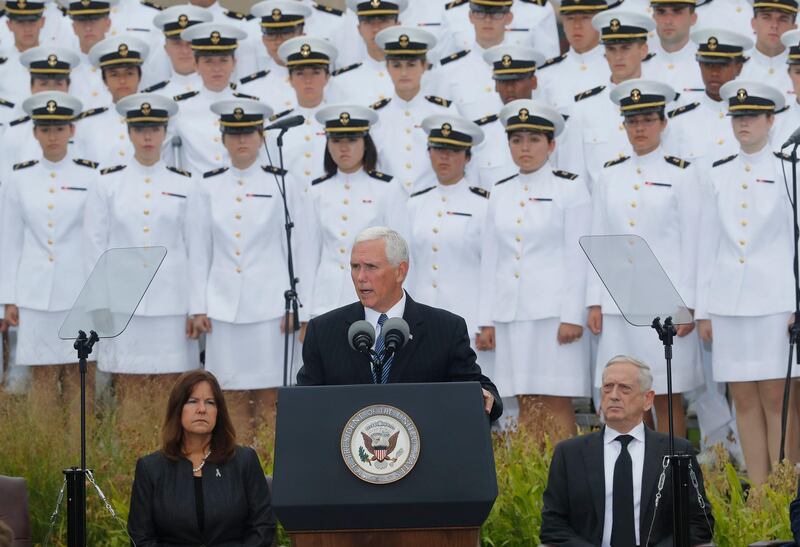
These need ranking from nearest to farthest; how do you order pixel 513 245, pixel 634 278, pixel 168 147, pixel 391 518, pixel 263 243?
pixel 391 518, pixel 634 278, pixel 513 245, pixel 263 243, pixel 168 147

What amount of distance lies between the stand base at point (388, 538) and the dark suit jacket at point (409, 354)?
78 centimetres

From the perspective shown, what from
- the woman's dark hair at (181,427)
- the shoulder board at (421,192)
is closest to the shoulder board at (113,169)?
the shoulder board at (421,192)

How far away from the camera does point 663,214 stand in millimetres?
8242

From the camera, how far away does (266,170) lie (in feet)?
29.9

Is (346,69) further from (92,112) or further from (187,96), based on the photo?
(92,112)

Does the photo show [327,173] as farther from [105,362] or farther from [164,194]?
[105,362]

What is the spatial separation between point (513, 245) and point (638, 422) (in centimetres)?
287

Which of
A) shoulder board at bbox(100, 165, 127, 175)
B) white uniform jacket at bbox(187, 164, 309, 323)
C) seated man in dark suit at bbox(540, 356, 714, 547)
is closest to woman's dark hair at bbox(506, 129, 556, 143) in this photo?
white uniform jacket at bbox(187, 164, 309, 323)

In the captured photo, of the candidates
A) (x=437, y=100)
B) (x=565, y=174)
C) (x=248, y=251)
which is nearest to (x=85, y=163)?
(x=248, y=251)

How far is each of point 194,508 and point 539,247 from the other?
3469mm

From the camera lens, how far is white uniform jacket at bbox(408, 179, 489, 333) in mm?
8688

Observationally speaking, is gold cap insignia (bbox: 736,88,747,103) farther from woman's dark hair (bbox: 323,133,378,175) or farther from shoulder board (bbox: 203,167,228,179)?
shoulder board (bbox: 203,167,228,179)

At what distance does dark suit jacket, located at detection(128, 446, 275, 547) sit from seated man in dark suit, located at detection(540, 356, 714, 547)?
1.06 meters

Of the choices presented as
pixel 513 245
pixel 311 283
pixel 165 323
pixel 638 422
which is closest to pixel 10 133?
pixel 165 323
